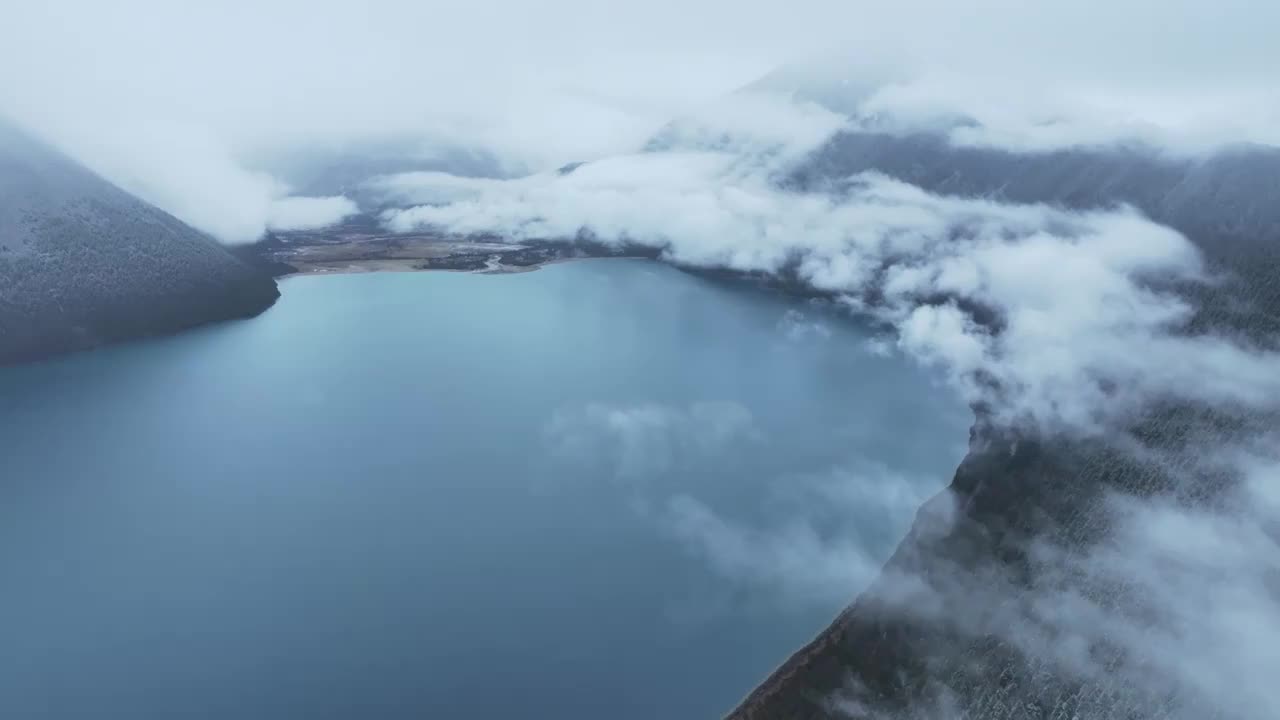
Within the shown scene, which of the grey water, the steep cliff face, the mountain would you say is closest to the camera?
the steep cliff face

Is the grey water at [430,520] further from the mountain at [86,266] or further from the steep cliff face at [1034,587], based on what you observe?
the mountain at [86,266]

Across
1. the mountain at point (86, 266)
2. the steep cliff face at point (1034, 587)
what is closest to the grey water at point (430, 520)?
the steep cliff face at point (1034, 587)

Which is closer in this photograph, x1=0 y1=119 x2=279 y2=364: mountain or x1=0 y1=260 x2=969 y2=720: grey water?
x1=0 y1=260 x2=969 y2=720: grey water

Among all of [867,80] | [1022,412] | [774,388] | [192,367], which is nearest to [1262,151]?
[1022,412]

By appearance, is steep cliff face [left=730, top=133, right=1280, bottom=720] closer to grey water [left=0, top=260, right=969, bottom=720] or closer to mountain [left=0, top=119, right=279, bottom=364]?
grey water [left=0, top=260, right=969, bottom=720]

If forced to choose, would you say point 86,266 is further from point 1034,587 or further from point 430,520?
point 1034,587

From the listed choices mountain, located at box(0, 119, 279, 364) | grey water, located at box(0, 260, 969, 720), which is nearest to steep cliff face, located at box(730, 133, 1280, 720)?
grey water, located at box(0, 260, 969, 720)
